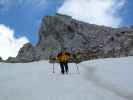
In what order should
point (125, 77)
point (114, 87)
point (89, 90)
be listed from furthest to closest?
point (125, 77) < point (114, 87) < point (89, 90)

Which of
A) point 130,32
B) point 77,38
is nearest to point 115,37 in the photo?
point 130,32

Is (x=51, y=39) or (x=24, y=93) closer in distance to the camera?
(x=24, y=93)

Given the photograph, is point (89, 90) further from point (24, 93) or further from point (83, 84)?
point (24, 93)

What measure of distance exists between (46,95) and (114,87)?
5528mm

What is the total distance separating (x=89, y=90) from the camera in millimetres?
17812

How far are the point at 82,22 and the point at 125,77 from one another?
77893 mm

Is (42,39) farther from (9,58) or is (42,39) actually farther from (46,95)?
(46,95)

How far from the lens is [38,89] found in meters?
18.1

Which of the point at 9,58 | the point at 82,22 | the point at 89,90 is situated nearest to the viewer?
the point at 89,90

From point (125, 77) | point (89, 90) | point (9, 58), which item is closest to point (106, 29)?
point (9, 58)

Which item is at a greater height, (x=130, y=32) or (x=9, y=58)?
(x=130, y=32)

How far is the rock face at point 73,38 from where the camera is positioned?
84.4 meters

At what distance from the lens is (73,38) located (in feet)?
318

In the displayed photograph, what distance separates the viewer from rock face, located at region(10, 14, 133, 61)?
277 ft
